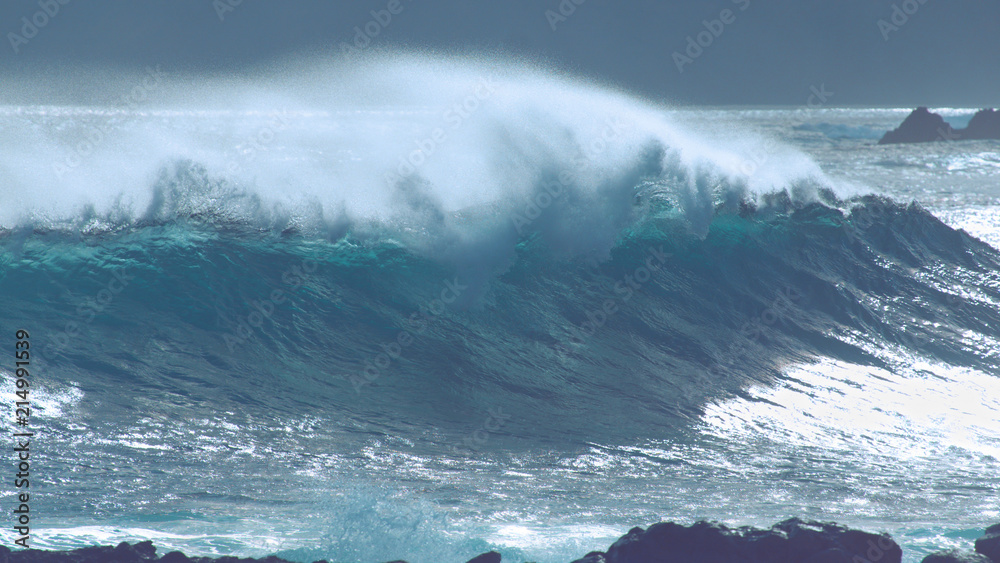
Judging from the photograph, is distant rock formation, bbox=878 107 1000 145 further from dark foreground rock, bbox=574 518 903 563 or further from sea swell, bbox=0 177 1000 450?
dark foreground rock, bbox=574 518 903 563

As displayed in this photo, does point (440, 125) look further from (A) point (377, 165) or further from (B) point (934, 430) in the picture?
(B) point (934, 430)

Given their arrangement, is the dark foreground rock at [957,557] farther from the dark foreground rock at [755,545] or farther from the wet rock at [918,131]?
the wet rock at [918,131]

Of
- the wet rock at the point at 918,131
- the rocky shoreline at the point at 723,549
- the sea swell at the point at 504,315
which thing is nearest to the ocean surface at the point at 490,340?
the sea swell at the point at 504,315

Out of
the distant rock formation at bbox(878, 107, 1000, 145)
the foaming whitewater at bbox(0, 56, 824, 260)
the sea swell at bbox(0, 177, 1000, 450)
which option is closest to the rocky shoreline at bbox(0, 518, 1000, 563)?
the sea swell at bbox(0, 177, 1000, 450)

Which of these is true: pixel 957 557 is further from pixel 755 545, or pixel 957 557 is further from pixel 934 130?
pixel 934 130

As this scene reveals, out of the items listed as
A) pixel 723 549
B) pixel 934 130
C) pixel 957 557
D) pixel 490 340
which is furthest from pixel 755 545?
pixel 934 130

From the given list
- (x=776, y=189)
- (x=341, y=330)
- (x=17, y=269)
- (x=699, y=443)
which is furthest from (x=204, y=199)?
(x=776, y=189)
